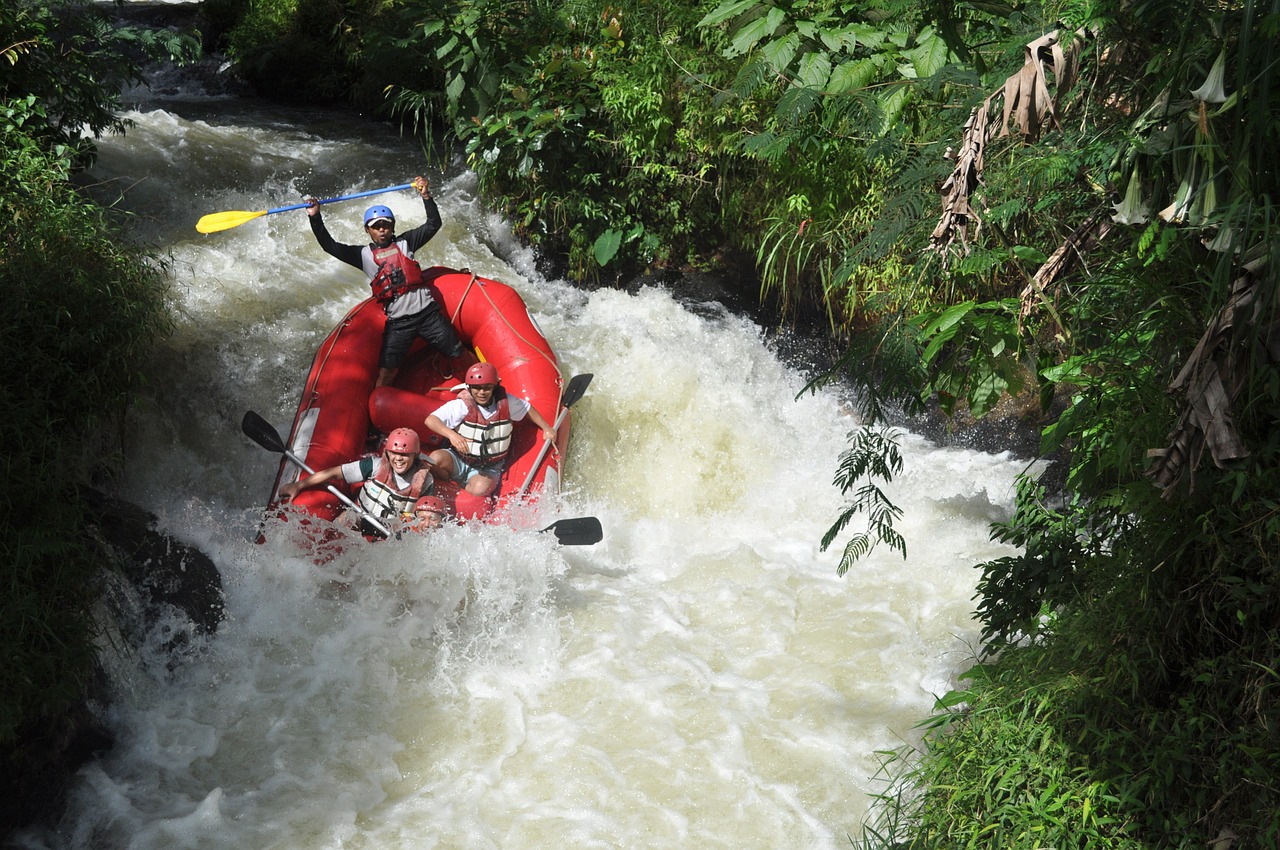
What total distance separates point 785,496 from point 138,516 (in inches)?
124

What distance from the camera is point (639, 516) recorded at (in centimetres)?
550

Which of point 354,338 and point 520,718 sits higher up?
point 354,338

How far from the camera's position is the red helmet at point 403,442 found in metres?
4.64

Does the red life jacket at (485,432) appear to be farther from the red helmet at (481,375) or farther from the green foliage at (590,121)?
the green foliage at (590,121)

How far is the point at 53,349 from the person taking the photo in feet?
13.6

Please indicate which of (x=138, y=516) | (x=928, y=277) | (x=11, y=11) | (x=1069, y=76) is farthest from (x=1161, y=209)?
(x=11, y=11)

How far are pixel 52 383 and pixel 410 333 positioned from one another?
180 cm

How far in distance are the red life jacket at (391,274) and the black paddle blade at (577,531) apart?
157cm

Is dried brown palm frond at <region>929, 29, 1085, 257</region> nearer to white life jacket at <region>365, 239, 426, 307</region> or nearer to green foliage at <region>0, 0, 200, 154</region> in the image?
white life jacket at <region>365, 239, 426, 307</region>

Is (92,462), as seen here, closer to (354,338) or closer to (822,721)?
(354,338)

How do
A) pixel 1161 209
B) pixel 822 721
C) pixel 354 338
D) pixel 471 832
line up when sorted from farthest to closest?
pixel 354 338 < pixel 822 721 < pixel 471 832 < pixel 1161 209

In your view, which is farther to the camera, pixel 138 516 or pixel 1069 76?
pixel 138 516

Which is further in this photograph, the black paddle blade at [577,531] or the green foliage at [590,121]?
the green foliage at [590,121]

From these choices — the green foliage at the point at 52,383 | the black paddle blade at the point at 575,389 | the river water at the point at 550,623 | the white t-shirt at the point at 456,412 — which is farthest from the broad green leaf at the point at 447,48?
the white t-shirt at the point at 456,412
